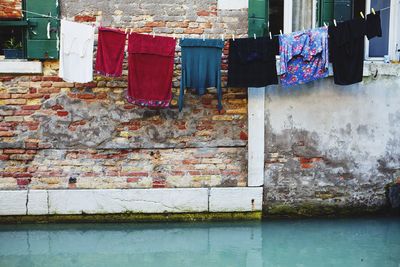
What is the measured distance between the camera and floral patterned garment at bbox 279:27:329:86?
18.0 feet

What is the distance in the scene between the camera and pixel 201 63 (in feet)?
18.0

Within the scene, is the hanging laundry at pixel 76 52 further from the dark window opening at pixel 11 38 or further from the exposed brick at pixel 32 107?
the dark window opening at pixel 11 38

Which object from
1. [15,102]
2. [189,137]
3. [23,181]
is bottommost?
[23,181]

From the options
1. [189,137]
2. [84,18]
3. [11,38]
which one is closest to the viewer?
[84,18]

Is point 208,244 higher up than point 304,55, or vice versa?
point 304,55

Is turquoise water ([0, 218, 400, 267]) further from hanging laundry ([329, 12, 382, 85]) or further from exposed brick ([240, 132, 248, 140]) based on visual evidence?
hanging laundry ([329, 12, 382, 85])

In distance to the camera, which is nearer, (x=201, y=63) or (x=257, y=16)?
(x=201, y=63)

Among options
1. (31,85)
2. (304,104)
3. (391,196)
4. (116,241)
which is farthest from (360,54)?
(31,85)

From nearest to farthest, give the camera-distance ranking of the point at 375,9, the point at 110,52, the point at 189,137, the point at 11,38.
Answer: the point at 110,52
the point at 11,38
the point at 189,137
the point at 375,9

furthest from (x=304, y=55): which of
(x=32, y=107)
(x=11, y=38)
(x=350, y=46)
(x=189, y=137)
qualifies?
(x=11, y=38)

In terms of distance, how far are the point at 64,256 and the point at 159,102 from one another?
6.26ft

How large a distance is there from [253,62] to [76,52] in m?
1.93

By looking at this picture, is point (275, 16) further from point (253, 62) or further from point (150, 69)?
point (150, 69)

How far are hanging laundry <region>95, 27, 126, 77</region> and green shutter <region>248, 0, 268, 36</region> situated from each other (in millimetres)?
1456
